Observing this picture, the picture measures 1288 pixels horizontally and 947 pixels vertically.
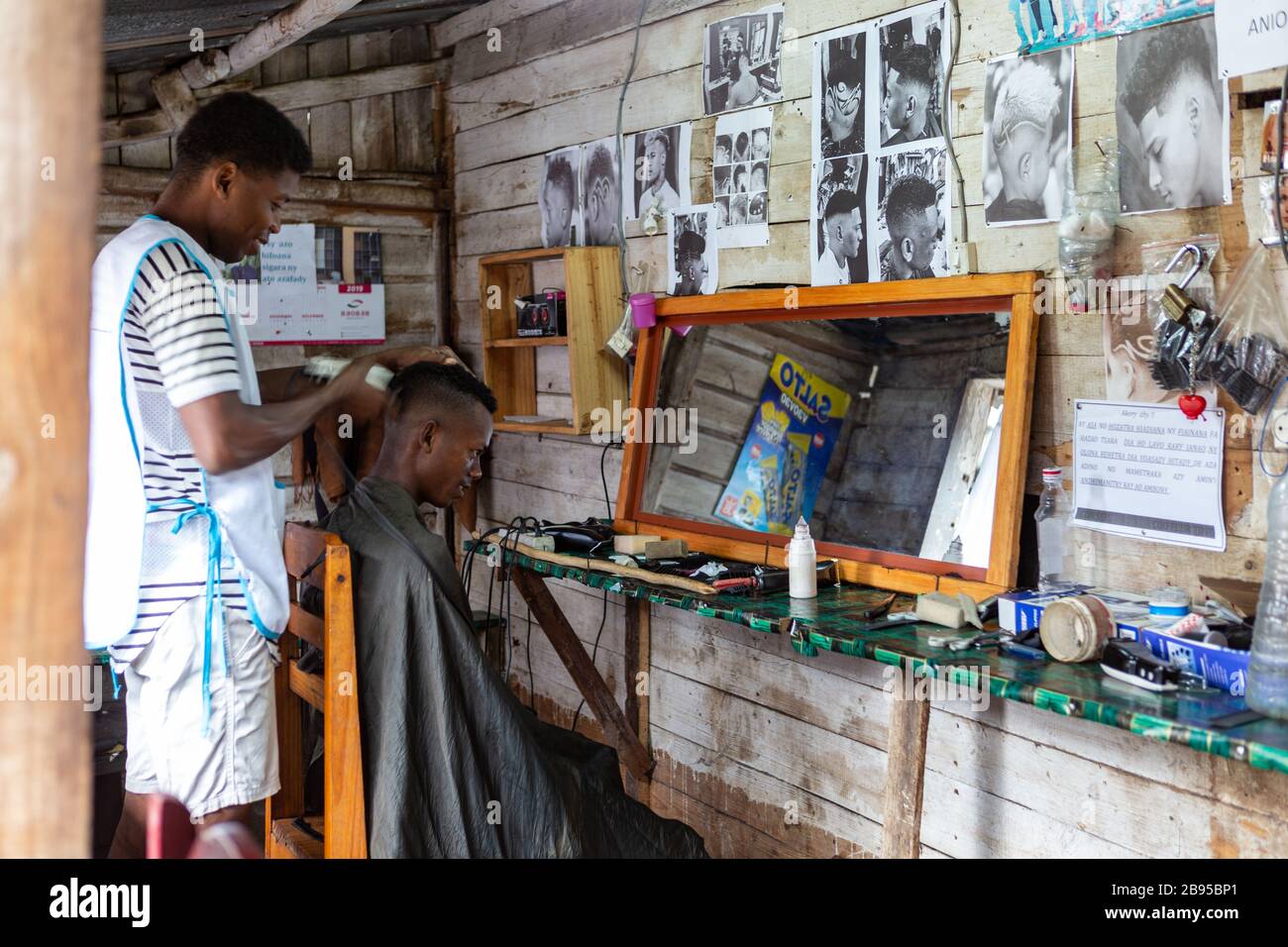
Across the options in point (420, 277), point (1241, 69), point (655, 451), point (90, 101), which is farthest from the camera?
point (420, 277)

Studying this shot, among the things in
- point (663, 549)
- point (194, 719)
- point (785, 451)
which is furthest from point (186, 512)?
point (785, 451)

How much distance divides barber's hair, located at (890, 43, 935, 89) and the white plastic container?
98 cm

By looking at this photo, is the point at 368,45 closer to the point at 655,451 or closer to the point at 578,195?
the point at 578,195

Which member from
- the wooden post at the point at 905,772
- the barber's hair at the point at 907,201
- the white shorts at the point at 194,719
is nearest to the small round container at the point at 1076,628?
the wooden post at the point at 905,772

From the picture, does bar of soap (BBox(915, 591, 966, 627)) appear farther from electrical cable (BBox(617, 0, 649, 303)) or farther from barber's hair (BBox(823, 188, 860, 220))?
electrical cable (BBox(617, 0, 649, 303))

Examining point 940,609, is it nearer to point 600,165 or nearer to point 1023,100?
point 1023,100

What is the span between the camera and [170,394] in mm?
1752

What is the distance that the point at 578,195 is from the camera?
3.46 meters

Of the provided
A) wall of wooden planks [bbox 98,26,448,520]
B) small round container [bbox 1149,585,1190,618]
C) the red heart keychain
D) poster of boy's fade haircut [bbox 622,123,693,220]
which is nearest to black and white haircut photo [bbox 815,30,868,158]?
poster of boy's fade haircut [bbox 622,123,693,220]

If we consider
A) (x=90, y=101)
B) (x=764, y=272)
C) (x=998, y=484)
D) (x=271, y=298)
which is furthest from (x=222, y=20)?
(x=90, y=101)

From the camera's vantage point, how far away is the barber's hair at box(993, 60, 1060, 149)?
2148mm

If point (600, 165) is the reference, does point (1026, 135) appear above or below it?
below

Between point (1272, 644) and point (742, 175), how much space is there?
1.74 m
